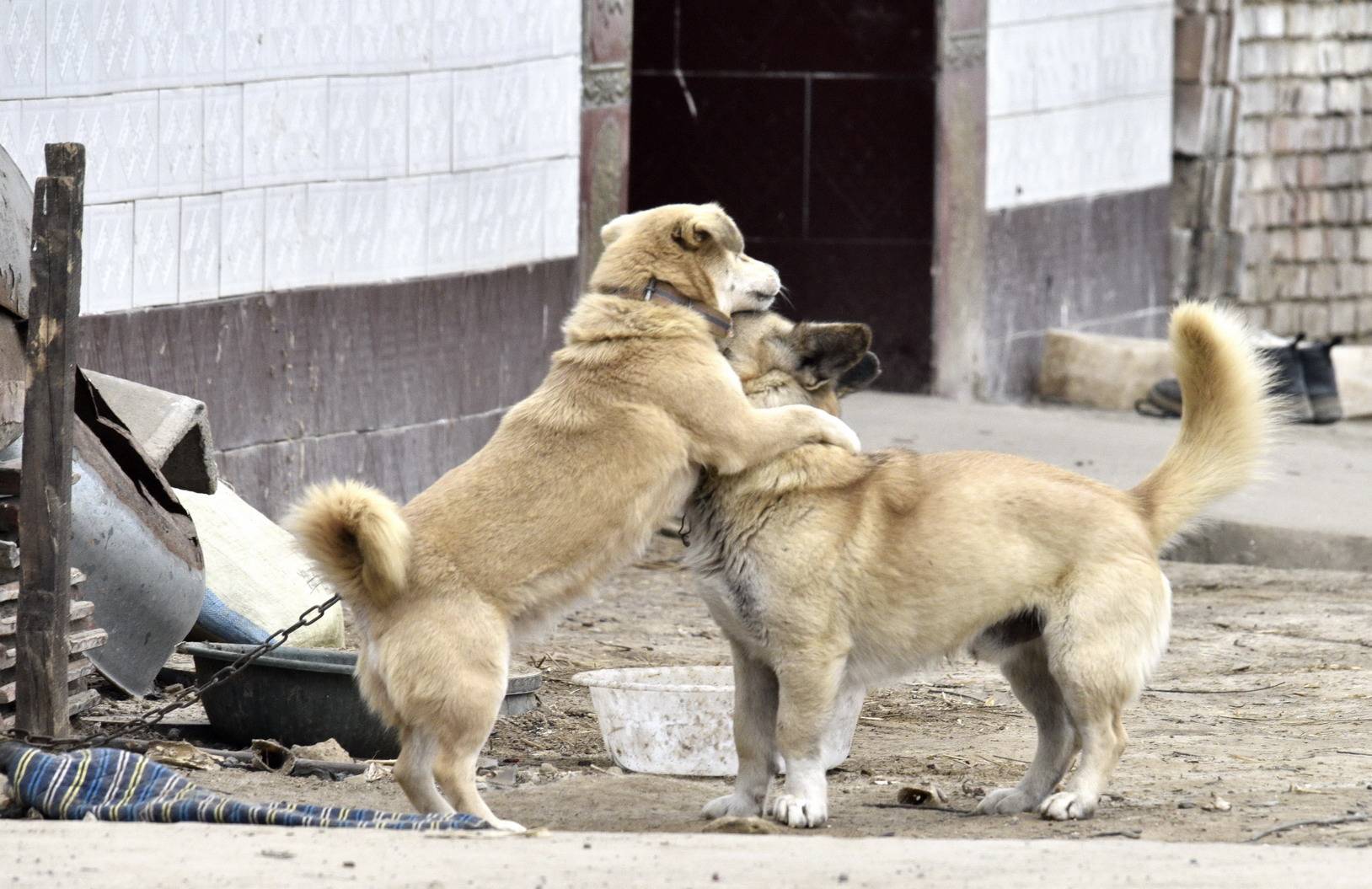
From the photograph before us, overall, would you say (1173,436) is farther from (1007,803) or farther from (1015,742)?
(1007,803)

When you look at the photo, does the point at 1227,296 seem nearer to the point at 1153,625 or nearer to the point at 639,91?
the point at 639,91

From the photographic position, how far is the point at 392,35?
349 inches

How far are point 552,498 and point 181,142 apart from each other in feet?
10.7

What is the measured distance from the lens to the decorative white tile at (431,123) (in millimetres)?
9055

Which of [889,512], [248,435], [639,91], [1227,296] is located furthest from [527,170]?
[1227,296]

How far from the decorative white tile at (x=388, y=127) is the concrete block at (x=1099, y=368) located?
5.89 m

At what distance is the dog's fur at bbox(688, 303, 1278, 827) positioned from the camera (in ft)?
17.1

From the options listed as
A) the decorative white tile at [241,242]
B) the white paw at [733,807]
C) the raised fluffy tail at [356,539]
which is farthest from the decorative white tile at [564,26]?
the white paw at [733,807]

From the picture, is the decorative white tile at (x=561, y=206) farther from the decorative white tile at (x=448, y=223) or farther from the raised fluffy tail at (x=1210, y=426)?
the raised fluffy tail at (x=1210, y=426)

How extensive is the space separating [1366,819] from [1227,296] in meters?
10.5

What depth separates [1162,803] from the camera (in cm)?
535

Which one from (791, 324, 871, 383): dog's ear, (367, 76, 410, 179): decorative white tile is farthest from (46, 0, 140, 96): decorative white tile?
(791, 324, 871, 383): dog's ear

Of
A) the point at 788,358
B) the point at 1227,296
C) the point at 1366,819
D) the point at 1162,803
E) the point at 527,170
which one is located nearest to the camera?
the point at 1366,819

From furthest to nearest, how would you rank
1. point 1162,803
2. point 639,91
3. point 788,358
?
point 639,91 < point 788,358 < point 1162,803
